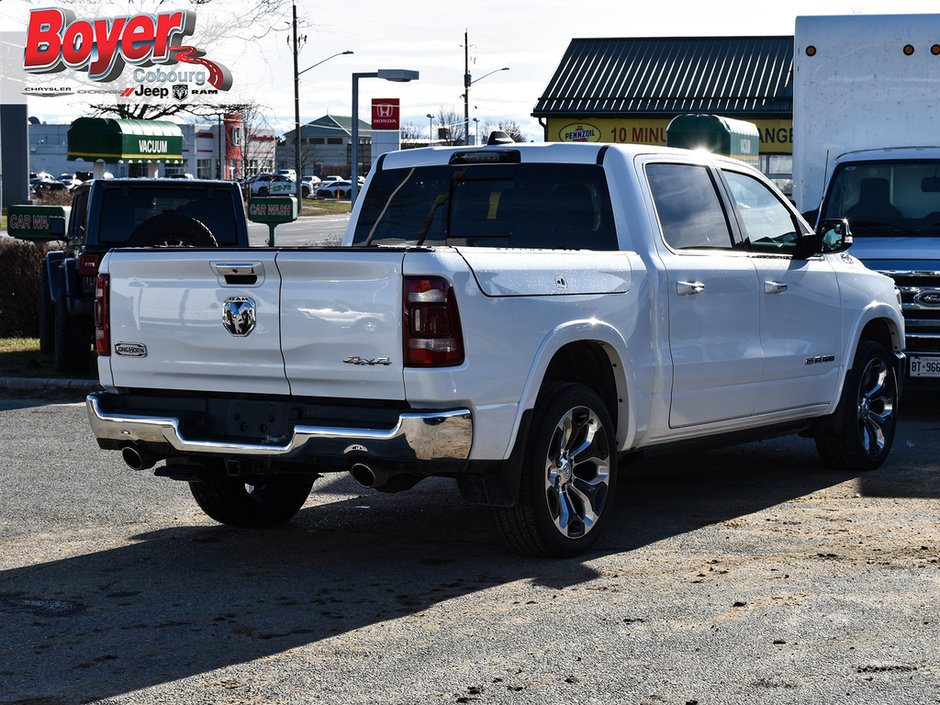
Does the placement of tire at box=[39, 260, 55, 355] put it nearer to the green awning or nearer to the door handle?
the green awning

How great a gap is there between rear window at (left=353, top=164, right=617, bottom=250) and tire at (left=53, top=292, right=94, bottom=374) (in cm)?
667

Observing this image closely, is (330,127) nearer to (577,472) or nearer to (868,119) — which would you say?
(868,119)

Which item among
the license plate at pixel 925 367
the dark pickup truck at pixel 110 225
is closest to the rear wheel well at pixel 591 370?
the license plate at pixel 925 367

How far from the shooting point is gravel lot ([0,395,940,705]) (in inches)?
183

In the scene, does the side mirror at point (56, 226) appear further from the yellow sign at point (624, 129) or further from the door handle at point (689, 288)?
the yellow sign at point (624, 129)

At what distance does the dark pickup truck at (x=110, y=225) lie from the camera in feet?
43.7

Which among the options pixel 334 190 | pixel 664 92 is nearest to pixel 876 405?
pixel 664 92

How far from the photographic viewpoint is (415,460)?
5.69m

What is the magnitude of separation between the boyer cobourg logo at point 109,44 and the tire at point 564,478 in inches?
1781

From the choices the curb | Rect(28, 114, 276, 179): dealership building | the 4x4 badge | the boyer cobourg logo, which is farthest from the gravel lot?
the boyer cobourg logo

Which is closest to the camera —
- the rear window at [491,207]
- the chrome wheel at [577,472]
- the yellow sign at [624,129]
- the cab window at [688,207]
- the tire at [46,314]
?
the chrome wheel at [577,472]

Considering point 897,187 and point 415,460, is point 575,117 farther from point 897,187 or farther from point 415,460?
point 415,460

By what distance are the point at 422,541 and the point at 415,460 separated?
1.34 meters

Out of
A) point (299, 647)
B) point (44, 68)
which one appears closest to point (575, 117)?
point (44, 68)
